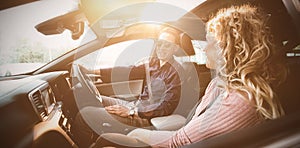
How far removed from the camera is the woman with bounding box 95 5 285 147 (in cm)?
103

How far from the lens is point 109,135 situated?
108cm

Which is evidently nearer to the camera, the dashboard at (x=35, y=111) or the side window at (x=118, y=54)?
the dashboard at (x=35, y=111)

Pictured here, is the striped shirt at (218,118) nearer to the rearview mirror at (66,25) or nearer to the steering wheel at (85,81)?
the steering wheel at (85,81)

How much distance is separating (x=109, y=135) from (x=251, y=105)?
1.39 feet

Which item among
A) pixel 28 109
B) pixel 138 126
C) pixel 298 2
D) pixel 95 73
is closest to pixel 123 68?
pixel 95 73

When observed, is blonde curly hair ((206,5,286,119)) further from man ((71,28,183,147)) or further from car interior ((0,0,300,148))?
man ((71,28,183,147))

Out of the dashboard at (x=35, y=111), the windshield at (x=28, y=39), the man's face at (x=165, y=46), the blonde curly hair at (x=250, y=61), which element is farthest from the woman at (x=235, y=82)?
the windshield at (x=28, y=39)

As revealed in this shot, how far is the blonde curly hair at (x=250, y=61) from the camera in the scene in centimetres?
106

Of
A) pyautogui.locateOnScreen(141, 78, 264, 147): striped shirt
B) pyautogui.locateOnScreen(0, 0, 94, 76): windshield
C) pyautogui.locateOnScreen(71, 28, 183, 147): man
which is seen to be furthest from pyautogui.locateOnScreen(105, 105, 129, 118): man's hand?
pyautogui.locateOnScreen(0, 0, 94, 76): windshield

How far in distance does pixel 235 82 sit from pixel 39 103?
0.56m

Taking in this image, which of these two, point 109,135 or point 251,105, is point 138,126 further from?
point 251,105

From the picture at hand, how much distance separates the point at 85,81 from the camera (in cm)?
113

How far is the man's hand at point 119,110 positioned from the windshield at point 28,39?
0.24m

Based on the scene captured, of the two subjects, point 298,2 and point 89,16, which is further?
point 298,2
